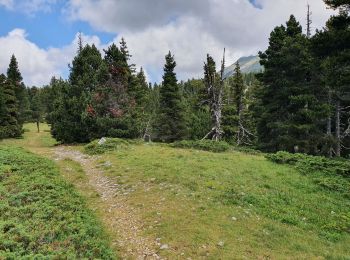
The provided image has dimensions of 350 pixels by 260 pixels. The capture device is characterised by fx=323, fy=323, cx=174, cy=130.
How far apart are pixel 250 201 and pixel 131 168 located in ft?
27.3

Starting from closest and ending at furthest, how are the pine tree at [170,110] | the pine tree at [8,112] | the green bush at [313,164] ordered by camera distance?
the green bush at [313,164] → the pine tree at [170,110] → the pine tree at [8,112]

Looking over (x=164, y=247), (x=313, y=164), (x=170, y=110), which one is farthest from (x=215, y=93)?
(x=164, y=247)

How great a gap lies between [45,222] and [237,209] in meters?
7.01

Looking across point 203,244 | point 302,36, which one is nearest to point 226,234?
point 203,244

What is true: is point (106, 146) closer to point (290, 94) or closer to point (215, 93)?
point (290, 94)

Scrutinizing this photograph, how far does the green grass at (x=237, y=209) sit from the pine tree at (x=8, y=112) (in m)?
39.9

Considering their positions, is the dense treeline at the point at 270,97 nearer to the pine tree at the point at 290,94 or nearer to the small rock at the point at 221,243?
the pine tree at the point at 290,94

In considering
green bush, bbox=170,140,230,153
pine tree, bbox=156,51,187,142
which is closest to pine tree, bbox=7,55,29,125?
pine tree, bbox=156,51,187,142

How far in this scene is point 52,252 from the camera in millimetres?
8125

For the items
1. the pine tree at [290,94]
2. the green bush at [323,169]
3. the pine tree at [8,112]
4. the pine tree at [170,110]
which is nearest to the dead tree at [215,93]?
the pine tree at [170,110]

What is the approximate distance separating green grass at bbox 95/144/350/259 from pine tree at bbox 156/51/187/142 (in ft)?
78.2

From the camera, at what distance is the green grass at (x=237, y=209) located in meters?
9.94

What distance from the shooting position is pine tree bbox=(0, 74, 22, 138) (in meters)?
52.2

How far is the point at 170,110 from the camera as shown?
44.1 meters
